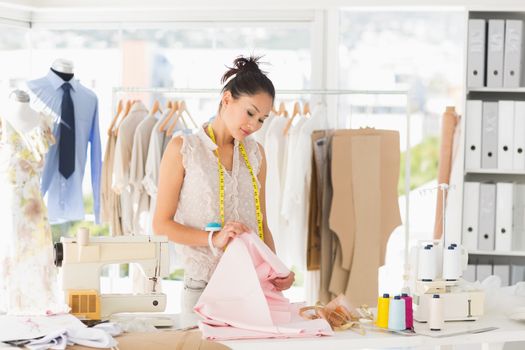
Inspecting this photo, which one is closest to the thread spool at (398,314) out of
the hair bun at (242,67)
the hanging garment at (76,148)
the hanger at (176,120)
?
the hair bun at (242,67)

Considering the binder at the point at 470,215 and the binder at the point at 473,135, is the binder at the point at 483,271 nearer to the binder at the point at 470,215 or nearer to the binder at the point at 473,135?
the binder at the point at 470,215

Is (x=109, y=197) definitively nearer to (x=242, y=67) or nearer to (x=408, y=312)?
(x=242, y=67)

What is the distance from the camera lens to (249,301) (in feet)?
8.93

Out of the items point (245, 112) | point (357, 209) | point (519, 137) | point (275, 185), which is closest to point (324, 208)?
point (357, 209)

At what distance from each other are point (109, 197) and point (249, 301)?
2.08m

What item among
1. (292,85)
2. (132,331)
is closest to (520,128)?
(292,85)

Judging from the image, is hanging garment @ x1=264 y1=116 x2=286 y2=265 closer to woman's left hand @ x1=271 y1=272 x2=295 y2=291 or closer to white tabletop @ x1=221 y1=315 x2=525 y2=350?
woman's left hand @ x1=271 y1=272 x2=295 y2=291

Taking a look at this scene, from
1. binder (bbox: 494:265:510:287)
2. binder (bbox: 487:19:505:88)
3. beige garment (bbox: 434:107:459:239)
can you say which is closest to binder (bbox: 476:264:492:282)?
binder (bbox: 494:265:510:287)

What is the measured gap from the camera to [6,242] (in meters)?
3.90

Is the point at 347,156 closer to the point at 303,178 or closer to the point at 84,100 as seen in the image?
the point at 303,178

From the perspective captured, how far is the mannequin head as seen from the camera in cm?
290

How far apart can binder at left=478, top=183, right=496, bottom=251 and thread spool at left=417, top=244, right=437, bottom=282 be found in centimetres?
175

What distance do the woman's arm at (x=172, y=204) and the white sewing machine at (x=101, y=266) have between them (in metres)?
0.08

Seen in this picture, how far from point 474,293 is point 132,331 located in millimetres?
1150
